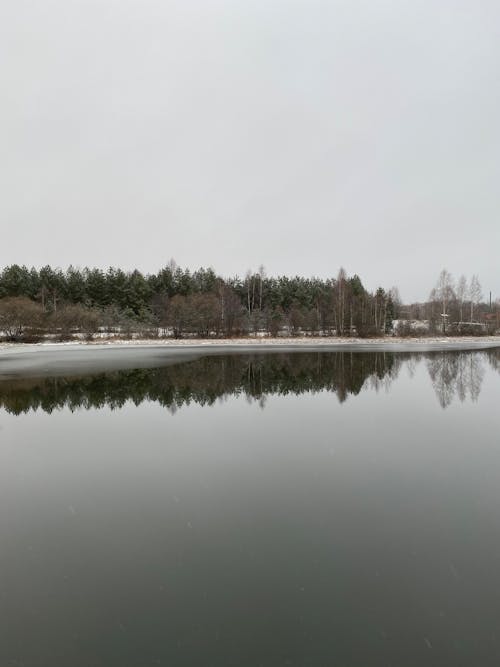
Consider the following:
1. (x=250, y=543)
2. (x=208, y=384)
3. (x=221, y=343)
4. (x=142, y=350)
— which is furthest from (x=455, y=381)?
(x=221, y=343)

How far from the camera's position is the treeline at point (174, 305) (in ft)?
156

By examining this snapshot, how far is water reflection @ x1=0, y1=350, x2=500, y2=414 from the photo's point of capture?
42.7ft

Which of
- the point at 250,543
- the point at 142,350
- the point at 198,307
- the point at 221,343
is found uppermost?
the point at 198,307

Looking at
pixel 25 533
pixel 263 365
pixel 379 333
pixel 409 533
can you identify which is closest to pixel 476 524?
pixel 409 533

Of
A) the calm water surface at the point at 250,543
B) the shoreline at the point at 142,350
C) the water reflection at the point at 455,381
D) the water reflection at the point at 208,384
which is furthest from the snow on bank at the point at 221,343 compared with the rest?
the calm water surface at the point at 250,543

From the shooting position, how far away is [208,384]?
647 inches

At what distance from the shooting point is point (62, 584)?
3801 mm

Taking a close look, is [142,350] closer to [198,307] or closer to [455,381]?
[198,307]

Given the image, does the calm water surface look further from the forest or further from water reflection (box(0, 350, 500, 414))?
the forest

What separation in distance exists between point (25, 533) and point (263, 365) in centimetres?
1946

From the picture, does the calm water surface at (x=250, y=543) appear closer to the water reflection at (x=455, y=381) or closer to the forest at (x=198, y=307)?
the water reflection at (x=455, y=381)

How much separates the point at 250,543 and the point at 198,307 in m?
49.4

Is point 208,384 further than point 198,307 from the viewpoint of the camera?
No

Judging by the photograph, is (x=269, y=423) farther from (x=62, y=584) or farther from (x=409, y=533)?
(x=62, y=584)
